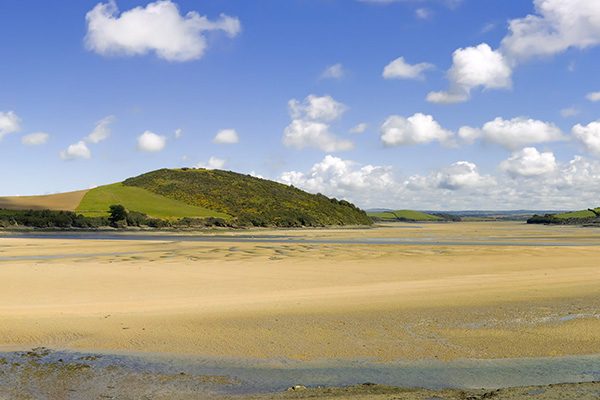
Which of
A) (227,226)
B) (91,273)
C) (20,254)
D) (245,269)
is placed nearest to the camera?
(91,273)

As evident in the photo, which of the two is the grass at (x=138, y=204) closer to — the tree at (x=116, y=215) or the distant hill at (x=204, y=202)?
the distant hill at (x=204, y=202)

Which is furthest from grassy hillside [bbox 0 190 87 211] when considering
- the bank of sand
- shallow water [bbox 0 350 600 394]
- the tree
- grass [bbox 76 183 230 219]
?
shallow water [bbox 0 350 600 394]

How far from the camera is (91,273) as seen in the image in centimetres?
2459

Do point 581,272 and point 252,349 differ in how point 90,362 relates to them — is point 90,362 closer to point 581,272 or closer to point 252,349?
point 252,349

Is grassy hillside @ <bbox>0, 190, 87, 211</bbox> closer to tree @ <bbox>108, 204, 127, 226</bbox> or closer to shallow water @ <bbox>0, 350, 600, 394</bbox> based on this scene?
tree @ <bbox>108, 204, 127, 226</bbox>

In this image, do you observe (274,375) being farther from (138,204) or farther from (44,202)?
(44,202)

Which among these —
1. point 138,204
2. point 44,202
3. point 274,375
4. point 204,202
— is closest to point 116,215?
point 138,204

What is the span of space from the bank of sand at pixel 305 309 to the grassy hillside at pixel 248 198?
75.8 metres

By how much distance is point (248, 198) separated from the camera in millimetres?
125062

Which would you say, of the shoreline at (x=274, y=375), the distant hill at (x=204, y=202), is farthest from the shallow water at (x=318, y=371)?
the distant hill at (x=204, y=202)

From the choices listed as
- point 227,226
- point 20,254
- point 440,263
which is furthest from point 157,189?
point 440,263

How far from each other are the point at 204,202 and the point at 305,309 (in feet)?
345

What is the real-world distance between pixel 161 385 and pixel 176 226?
8169 centimetres

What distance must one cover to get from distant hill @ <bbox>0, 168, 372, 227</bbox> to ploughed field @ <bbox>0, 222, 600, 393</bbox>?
225 ft
